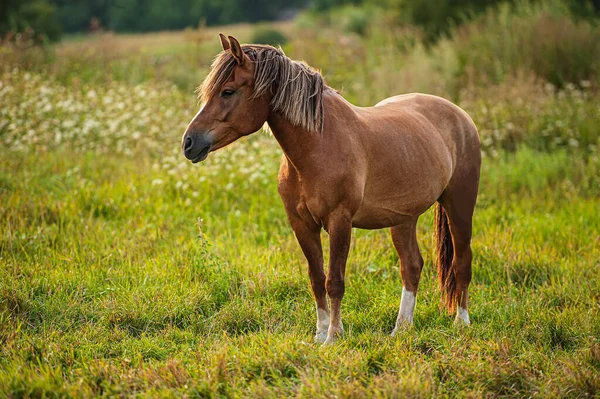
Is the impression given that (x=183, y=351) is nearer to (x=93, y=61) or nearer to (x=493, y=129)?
(x=493, y=129)

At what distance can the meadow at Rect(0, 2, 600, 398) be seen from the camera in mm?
3531

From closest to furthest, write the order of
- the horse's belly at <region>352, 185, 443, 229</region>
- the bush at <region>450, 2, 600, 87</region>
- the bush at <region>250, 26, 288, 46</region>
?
the horse's belly at <region>352, 185, 443, 229</region>
the bush at <region>450, 2, 600, 87</region>
the bush at <region>250, 26, 288, 46</region>

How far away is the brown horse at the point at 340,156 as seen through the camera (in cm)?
370

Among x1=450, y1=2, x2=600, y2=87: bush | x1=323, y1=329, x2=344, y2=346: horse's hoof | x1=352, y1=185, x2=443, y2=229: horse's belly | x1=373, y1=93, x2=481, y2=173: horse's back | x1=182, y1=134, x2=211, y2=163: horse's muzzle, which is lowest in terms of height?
x1=450, y1=2, x2=600, y2=87: bush

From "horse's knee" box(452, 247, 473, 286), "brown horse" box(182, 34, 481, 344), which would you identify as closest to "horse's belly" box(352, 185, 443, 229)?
"brown horse" box(182, 34, 481, 344)

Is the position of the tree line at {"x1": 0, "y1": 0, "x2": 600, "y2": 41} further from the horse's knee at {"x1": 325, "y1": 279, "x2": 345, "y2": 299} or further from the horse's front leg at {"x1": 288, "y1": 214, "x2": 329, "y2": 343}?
the horse's knee at {"x1": 325, "y1": 279, "x2": 345, "y2": 299}

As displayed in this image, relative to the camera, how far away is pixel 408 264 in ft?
15.1

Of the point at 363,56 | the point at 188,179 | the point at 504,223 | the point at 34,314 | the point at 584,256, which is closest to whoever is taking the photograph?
the point at 34,314

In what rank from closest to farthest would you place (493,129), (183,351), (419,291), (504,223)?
(183,351) → (419,291) → (504,223) → (493,129)

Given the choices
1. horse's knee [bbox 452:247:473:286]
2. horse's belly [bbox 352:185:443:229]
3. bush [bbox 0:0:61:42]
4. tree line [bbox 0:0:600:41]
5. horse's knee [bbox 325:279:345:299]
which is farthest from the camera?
tree line [bbox 0:0:600:41]

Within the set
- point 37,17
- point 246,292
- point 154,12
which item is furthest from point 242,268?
point 154,12

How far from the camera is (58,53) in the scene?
13375 mm

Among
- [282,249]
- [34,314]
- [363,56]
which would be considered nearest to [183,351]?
[34,314]

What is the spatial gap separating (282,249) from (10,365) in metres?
2.61
